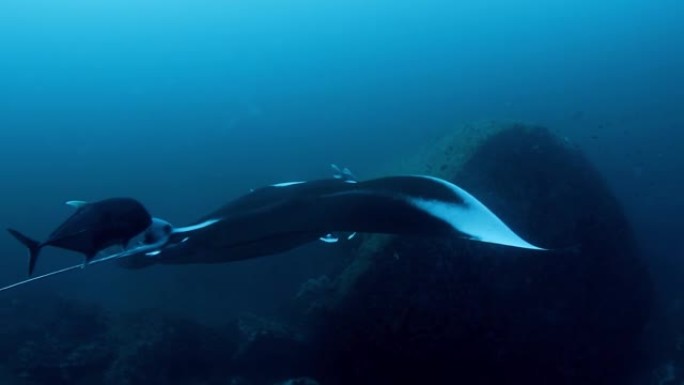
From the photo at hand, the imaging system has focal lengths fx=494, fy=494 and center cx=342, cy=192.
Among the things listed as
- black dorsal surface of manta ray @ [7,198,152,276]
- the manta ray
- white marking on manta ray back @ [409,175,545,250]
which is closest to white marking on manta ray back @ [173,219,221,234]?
the manta ray

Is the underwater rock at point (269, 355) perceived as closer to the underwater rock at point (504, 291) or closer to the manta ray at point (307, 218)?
the underwater rock at point (504, 291)

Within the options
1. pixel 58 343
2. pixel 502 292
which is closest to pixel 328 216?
pixel 502 292

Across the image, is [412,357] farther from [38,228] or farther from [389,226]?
[38,228]

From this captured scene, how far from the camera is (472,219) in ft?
7.72

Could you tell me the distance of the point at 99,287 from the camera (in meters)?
15.1

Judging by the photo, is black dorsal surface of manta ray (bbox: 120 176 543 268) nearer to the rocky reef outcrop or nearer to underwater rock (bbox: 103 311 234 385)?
the rocky reef outcrop

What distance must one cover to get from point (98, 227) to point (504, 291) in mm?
4477

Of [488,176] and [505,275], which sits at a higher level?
[488,176]

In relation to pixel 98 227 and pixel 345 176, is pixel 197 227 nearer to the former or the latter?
pixel 98 227

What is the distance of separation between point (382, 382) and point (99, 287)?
12.0m

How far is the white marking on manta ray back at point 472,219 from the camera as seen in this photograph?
2.22m

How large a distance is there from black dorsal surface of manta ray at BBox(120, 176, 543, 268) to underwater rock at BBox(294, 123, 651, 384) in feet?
9.93

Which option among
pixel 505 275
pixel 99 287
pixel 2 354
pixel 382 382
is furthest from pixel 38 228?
pixel 505 275

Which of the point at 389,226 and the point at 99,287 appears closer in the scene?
the point at 389,226
